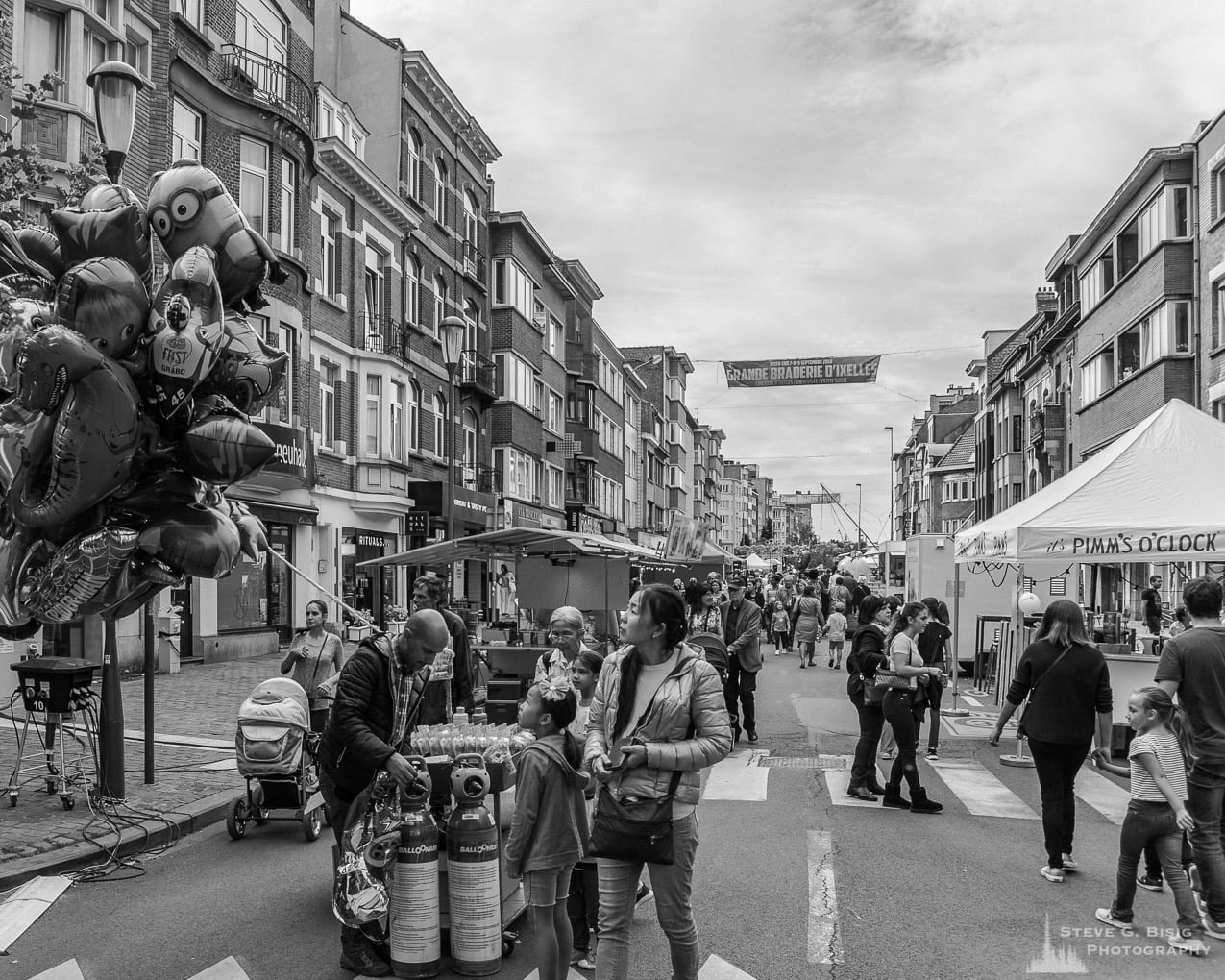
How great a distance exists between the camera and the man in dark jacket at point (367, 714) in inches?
209

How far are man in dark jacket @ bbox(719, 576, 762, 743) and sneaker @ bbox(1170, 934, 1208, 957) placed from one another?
21.6 ft

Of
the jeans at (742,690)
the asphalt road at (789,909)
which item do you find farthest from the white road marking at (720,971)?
the jeans at (742,690)

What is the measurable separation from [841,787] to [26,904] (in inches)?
263

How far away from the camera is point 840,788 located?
10078mm

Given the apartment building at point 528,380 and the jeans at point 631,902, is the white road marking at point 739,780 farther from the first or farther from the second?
the apartment building at point 528,380

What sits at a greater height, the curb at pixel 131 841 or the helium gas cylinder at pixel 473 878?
the helium gas cylinder at pixel 473 878

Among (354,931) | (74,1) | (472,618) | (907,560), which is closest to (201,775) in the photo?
(354,931)

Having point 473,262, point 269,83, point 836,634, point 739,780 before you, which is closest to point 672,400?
point 473,262

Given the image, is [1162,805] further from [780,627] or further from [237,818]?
[780,627]

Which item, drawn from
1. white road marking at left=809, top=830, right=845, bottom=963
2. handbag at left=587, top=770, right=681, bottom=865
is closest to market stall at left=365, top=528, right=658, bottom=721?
white road marking at left=809, top=830, right=845, bottom=963

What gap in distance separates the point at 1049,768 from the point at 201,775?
7312 mm

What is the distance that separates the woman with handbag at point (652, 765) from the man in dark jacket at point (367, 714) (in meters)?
1.07

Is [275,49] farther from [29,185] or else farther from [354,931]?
[354,931]

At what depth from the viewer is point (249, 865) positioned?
24.3 feet
